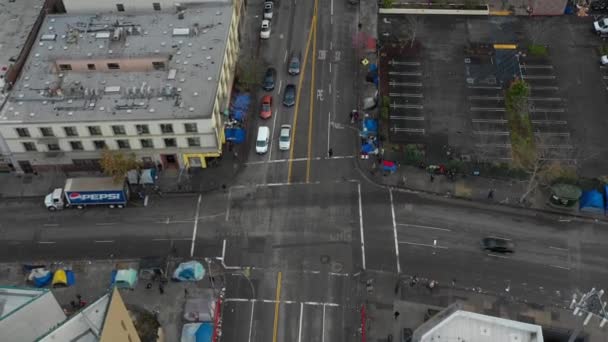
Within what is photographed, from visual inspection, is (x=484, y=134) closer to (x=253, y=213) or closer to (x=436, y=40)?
(x=436, y=40)

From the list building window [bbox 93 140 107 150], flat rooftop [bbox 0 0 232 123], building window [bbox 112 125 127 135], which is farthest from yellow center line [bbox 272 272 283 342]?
building window [bbox 93 140 107 150]

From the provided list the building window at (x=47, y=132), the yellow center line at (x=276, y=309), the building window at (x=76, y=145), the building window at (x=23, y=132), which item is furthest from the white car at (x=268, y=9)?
the yellow center line at (x=276, y=309)

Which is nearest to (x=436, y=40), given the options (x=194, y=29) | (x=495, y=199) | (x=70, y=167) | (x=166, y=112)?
(x=495, y=199)

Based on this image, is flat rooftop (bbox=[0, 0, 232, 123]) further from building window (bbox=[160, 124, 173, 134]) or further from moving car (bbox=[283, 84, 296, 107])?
moving car (bbox=[283, 84, 296, 107])

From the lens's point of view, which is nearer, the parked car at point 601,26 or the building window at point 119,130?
the building window at point 119,130

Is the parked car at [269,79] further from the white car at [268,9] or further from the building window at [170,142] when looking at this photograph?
the building window at [170,142]
